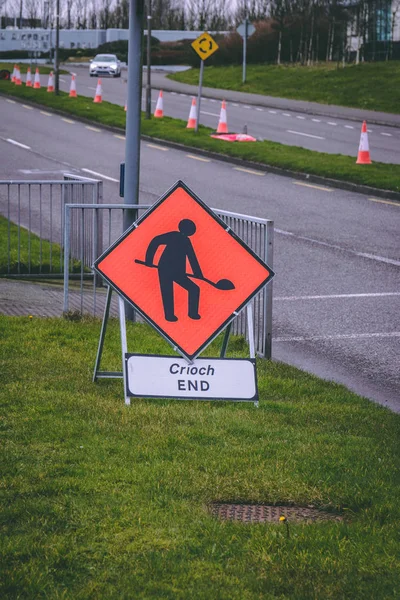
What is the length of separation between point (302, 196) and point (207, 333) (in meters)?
12.9

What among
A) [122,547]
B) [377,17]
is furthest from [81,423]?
[377,17]

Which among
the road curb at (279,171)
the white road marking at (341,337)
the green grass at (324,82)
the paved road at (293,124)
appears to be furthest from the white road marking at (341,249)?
the green grass at (324,82)

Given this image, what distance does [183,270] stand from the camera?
6516mm

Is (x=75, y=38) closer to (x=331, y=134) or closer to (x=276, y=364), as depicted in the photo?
(x=331, y=134)

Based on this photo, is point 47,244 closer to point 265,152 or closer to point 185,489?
point 185,489

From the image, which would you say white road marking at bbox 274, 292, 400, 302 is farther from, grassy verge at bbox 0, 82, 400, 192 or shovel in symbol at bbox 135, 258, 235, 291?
grassy verge at bbox 0, 82, 400, 192

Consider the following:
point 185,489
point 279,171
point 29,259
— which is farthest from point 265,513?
point 279,171

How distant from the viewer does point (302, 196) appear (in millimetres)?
19109

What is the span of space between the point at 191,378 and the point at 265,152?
61.5 feet

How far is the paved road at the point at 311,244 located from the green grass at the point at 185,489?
1427 mm

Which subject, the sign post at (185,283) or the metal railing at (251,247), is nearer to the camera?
the sign post at (185,283)

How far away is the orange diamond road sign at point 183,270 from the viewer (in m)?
6.48

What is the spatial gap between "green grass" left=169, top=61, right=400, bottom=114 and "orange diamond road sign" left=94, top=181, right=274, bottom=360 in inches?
1269

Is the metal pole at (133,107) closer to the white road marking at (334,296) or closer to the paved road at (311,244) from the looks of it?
the paved road at (311,244)
